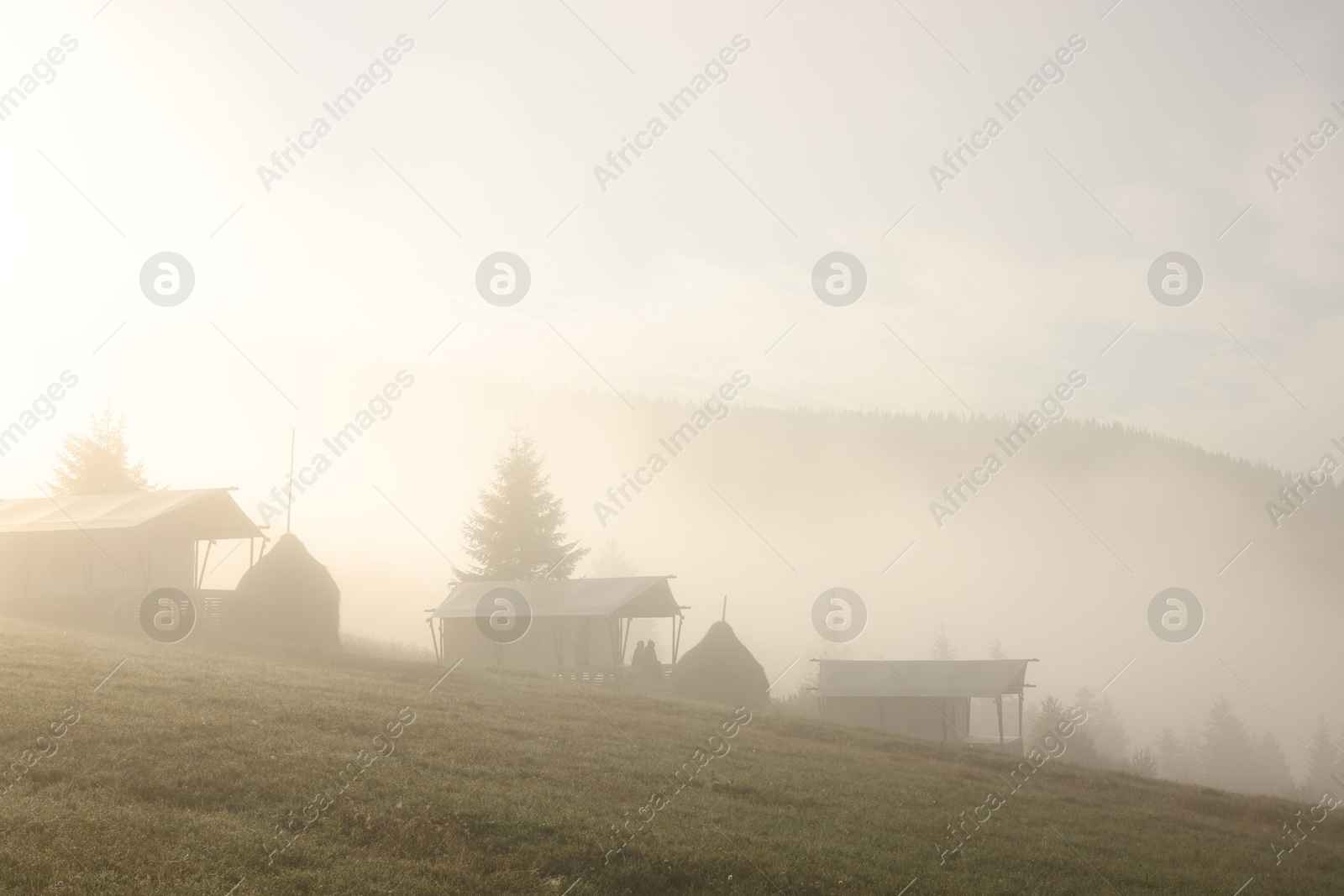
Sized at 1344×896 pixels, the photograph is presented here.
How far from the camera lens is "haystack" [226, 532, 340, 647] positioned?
38875mm

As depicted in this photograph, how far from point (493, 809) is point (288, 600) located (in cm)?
2923

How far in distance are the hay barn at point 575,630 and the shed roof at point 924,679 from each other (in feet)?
31.1

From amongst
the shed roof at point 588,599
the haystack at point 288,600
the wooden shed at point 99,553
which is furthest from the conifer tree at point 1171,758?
the wooden shed at point 99,553

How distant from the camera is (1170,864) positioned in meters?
16.1

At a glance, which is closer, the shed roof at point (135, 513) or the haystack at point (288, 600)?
the shed roof at point (135, 513)

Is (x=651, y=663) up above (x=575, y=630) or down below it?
below

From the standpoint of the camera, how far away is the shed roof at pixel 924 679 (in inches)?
1743

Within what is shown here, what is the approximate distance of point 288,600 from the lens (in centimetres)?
3962

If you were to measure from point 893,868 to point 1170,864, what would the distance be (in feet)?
19.2

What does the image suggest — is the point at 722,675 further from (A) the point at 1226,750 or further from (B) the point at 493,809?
(A) the point at 1226,750

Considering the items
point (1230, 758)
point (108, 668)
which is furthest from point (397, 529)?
point (108, 668)

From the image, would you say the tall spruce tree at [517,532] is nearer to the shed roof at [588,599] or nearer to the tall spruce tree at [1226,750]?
the shed roof at [588,599]

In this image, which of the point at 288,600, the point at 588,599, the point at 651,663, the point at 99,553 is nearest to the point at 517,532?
the point at 588,599

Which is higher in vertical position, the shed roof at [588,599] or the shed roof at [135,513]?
the shed roof at [135,513]
